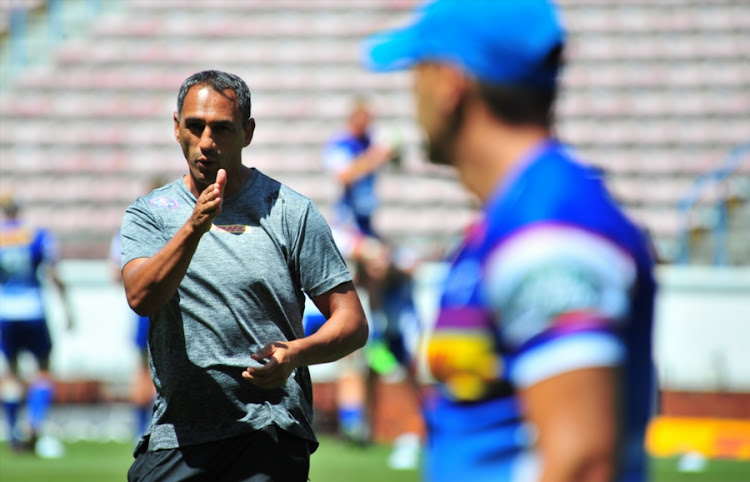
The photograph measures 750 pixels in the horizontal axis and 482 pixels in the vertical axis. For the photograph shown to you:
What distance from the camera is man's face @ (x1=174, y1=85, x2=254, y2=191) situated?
3619mm

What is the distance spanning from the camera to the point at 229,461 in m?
3.58

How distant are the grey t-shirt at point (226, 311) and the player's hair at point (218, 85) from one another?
0.26 m

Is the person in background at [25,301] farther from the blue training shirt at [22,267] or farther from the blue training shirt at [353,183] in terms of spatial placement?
the blue training shirt at [353,183]

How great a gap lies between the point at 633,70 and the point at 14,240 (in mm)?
10093

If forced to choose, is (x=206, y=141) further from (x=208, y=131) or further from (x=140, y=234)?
(x=140, y=234)

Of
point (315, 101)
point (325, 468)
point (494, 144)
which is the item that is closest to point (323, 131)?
point (315, 101)

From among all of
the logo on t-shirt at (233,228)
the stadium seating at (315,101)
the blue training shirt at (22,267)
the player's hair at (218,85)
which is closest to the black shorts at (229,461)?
the logo on t-shirt at (233,228)

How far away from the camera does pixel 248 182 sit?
3744 millimetres

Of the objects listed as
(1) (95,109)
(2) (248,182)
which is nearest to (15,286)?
(1) (95,109)

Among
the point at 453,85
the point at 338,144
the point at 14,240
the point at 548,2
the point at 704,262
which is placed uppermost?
the point at 548,2

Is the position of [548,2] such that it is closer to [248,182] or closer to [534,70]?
[534,70]

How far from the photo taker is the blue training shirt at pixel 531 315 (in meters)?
1.70

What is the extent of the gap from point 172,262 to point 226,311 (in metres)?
0.37

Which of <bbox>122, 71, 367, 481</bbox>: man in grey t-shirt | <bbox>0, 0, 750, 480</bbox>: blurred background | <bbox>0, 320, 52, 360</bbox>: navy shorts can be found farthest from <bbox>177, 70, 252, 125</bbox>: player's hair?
<bbox>0, 0, 750, 480</bbox>: blurred background
